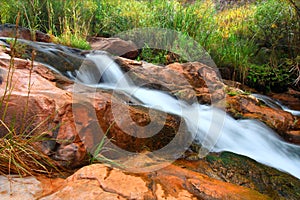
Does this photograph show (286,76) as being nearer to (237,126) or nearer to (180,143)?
(237,126)

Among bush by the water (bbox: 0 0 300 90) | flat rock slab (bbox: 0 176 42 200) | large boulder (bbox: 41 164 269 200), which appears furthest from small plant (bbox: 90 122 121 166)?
bush by the water (bbox: 0 0 300 90)

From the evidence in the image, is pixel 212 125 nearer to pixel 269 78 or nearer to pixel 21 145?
pixel 21 145

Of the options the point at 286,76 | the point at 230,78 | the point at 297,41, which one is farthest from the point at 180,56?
the point at 297,41

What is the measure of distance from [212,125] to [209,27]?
12.9 feet

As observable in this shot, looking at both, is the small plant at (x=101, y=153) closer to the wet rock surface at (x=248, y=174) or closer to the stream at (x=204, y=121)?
the wet rock surface at (x=248, y=174)

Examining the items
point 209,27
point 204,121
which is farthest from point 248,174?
point 209,27

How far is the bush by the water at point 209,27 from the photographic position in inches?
224

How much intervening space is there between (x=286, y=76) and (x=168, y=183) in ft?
18.3

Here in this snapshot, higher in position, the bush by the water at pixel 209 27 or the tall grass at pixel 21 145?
the bush by the water at pixel 209 27

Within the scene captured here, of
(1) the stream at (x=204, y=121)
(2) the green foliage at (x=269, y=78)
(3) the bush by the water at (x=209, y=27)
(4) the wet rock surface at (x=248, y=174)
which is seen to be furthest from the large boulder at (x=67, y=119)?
(2) the green foliage at (x=269, y=78)

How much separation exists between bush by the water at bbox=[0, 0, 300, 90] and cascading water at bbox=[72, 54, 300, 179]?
1.64 metres

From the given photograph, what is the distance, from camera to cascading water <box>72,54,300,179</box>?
293 cm

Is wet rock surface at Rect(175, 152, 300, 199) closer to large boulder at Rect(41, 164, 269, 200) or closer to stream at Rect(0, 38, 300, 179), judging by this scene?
stream at Rect(0, 38, 300, 179)

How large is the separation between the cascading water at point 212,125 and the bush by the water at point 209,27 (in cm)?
164
